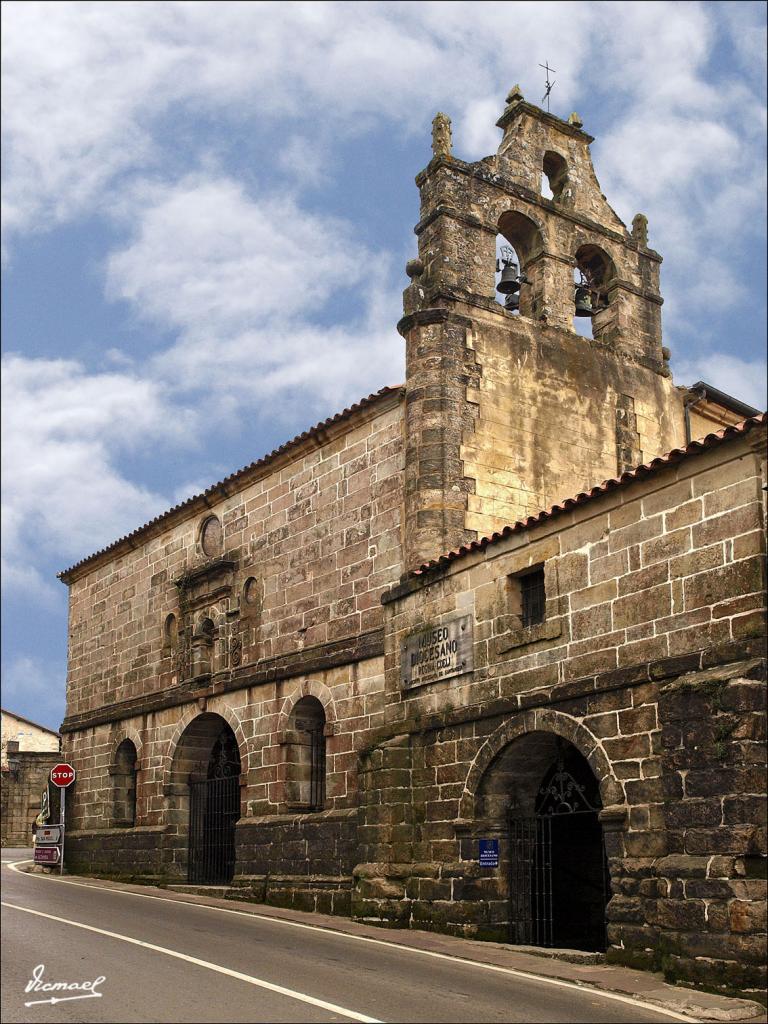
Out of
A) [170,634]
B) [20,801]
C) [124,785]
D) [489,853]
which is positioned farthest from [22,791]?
[489,853]

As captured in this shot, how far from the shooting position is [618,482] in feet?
42.7

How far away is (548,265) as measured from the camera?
790 inches

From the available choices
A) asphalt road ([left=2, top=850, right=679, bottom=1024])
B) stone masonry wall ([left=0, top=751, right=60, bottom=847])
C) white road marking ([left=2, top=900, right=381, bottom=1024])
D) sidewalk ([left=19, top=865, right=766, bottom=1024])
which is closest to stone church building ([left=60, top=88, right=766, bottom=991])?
sidewalk ([left=19, top=865, right=766, bottom=1024])

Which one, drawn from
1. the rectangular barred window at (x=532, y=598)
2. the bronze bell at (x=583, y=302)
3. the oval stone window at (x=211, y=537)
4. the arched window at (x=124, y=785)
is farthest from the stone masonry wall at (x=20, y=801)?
the rectangular barred window at (x=532, y=598)

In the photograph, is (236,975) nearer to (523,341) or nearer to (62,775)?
(523,341)

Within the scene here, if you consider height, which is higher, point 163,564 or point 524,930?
point 163,564

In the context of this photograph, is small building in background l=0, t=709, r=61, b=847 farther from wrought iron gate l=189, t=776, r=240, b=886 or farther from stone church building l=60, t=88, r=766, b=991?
wrought iron gate l=189, t=776, r=240, b=886

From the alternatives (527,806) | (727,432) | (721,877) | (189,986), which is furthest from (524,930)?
(727,432)

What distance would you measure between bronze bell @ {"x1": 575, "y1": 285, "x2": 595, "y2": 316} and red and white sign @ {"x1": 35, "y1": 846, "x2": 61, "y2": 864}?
55.2ft

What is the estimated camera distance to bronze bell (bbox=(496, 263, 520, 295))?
1958cm

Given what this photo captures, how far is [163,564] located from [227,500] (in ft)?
10.0

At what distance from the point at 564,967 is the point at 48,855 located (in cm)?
1770

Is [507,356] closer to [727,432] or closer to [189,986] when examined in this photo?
[727,432]

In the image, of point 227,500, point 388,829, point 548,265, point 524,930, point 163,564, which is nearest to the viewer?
point 524,930
